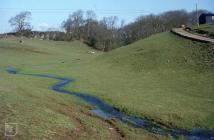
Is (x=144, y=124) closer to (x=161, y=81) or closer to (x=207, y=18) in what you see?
(x=161, y=81)

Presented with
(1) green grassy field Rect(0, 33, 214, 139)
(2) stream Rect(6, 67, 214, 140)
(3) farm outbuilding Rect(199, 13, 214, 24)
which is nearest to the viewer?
(1) green grassy field Rect(0, 33, 214, 139)

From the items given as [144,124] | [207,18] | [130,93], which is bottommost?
[144,124]

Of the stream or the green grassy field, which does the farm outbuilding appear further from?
the stream

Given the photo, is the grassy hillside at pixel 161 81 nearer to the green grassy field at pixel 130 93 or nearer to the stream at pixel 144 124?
the green grassy field at pixel 130 93

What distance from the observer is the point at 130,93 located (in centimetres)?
3688

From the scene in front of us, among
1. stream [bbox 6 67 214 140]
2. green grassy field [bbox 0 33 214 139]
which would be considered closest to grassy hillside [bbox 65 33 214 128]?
green grassy field [bbox 0 33 214 139]

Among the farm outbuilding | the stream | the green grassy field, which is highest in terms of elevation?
the farm outbuilding

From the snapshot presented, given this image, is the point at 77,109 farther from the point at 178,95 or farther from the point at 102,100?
the point at 178,95

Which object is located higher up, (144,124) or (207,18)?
(207,18)

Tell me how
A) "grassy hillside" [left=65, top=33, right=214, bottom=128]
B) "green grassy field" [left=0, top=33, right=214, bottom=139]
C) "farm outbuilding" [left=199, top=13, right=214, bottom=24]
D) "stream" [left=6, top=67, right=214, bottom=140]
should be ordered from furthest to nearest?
"farm outbuilding" [left=199, top=13, right=214, bottom=24]
"grassy hillside" [left=65, top=33, right=214, bottom=128]
"stream" [left=6, top=67, right=214, bottom=140]
"green grassy field" [left=0, top=33, right=214, bottom=139]

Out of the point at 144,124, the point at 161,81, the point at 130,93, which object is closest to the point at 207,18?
the point at 161,81

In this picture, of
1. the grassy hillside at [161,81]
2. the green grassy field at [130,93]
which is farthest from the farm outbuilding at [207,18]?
the green grassy field at [130,93]

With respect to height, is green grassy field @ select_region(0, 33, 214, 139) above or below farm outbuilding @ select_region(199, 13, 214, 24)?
below

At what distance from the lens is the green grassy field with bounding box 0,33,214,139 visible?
829 inches
